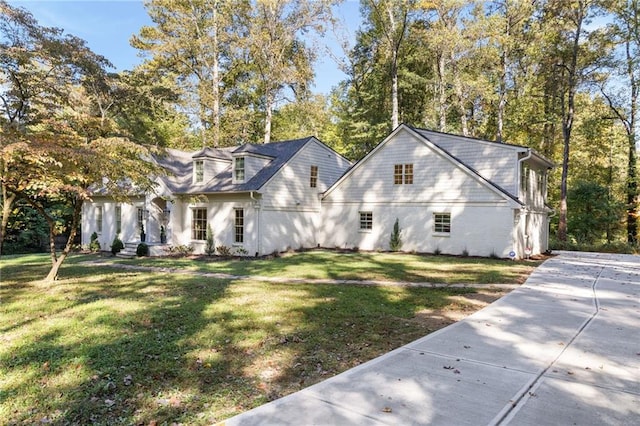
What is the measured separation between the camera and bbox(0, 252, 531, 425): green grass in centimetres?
379

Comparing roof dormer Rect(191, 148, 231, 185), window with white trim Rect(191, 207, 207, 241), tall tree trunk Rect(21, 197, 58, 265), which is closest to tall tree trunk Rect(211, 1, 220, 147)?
roof dormer Rect(191, 148, 231, 185)

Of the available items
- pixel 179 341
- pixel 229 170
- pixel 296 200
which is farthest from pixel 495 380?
pixel 229 170

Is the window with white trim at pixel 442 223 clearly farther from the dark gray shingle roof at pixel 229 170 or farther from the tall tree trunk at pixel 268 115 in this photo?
the tall tree trunk at pixel 268 115

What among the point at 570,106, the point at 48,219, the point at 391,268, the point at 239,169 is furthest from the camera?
the point at 570,106

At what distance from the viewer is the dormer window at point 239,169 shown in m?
18.8

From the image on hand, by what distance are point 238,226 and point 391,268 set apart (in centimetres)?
806

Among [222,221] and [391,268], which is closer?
[391,268]

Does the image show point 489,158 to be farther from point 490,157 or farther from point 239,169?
point 239,169

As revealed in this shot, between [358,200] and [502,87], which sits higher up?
[502,87]

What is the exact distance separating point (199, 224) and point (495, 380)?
17.4 m

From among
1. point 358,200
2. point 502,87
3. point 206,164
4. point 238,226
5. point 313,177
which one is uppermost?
point 502,87

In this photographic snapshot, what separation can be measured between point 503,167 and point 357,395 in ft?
52.2

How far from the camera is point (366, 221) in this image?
2034 cm

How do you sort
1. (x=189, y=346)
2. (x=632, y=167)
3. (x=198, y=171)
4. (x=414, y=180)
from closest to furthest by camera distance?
(x=189, y=346) < (x=414, y=180) < (x=198, y=171) < (x=632, y=167)
